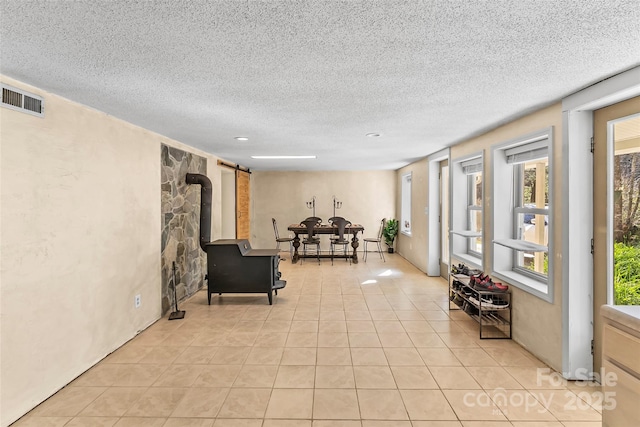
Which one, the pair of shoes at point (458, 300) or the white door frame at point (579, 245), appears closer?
the white door frame at point (579, 245)

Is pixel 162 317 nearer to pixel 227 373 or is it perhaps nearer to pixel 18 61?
pixel 227 373

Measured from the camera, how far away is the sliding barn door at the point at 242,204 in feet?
23.8

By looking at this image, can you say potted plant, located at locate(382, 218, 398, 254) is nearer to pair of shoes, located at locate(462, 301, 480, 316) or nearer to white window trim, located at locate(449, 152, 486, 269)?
white window trim, located at locate(449, 152, 486, 269)

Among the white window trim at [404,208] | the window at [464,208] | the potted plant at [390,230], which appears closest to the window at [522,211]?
the window at [464,208]

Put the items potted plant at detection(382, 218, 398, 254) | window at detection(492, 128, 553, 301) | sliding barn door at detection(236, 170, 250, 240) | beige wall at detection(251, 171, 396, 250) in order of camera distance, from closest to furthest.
A: window at detection(492, 128, 553, 301) → sliding barn door at detection(236, 170, 250, 240) → potted plant at detection(382, 218, 398, 254) → beige wall at detection(251, 171, 396, 250)

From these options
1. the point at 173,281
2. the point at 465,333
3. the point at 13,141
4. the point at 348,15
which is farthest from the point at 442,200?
the point at 13,141

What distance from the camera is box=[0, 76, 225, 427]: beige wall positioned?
2.10 meters

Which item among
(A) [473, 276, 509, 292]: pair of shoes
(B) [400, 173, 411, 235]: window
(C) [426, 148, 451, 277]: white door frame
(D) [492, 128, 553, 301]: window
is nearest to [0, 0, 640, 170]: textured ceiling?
(D) [492, 128, 553, 301]: window

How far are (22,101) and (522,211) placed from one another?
4.40 m

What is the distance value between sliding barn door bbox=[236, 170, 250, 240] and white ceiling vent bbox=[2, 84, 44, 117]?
488cm

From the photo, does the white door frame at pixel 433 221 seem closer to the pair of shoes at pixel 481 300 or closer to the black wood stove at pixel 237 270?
the pair of shoes at pixel 481 300

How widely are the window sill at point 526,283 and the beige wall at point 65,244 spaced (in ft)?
12.8

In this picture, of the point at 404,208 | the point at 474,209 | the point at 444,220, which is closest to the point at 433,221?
the point at 444,220

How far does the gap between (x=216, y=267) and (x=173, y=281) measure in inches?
22.3
